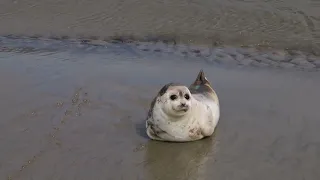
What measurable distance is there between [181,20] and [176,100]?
4730 millimetres

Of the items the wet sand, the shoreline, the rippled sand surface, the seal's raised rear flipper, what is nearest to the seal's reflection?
the wet sand

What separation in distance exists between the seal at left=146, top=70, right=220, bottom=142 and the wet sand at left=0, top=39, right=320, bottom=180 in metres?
0.08

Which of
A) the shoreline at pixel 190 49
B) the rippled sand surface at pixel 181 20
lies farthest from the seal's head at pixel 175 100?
the rippled sand surface at pixel 181 20

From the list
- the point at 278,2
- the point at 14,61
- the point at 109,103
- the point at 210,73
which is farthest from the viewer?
the point at 278,2

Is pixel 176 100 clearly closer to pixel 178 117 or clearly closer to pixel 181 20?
pixel 178 117

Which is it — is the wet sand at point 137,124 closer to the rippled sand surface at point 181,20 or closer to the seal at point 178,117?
the seal at point 178,117

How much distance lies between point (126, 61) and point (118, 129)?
244 centimetres

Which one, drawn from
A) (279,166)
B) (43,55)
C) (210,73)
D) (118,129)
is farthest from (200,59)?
(279,166)

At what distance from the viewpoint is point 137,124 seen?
4.67 m

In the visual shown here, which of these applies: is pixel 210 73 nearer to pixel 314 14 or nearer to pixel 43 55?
pixel 43 55

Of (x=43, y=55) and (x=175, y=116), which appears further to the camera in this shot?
(x=43, y=55)

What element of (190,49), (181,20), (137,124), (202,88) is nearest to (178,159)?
(137,124)

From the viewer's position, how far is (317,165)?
12.6ft

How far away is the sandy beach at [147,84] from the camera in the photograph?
12.9ft
